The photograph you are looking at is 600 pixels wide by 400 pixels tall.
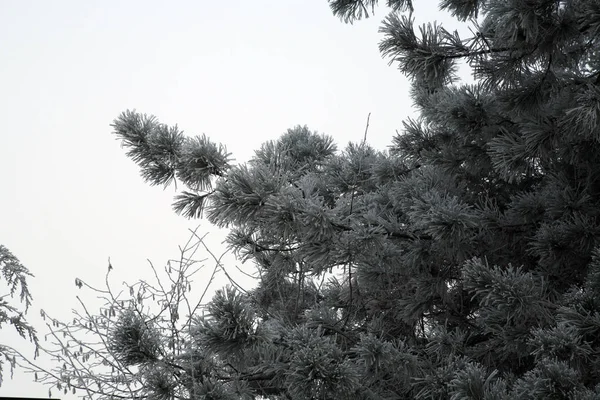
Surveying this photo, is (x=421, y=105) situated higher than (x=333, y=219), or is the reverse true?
(x=421, y=105)

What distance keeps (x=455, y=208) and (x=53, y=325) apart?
2.34m

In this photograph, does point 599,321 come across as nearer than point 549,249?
Yes

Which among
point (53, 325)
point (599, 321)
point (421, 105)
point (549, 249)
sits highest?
point (421, 105)

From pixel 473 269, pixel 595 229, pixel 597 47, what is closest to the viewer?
pixel 473 269

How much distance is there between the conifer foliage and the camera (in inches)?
92.3

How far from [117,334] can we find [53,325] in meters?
1.49

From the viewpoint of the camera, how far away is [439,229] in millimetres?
2684

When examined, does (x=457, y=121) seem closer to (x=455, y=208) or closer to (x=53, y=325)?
(x=455, y=208)

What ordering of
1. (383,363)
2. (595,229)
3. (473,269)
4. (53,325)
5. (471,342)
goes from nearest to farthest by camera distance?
(473,269) < (383,363) < (595,229) < (471,342) < (53,325)

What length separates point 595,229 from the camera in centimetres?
294

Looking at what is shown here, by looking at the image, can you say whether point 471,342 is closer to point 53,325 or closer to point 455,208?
point 455,208

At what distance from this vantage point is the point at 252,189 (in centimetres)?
230

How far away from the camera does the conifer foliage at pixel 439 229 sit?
2.34 meters

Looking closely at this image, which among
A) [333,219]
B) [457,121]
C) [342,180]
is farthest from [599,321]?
[342,180]
